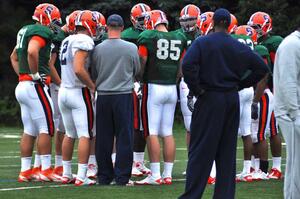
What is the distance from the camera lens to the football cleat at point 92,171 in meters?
14.1

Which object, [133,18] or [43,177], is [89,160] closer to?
[43,177]

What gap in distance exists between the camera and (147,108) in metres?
13.6

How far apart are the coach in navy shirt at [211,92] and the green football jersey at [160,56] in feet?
9.41

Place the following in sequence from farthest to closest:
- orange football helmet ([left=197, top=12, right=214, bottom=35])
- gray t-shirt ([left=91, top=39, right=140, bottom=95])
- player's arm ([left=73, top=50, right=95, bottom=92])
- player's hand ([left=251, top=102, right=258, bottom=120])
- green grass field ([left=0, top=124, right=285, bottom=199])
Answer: player's hand ([left=251, top=102, right=258, bottom=120])
orange football helmet ([left=197, top=12, right=214, bottom=35])
gray t-shirt ([left=91, top=39, right=140, bottom=95])
player's arm ([left=73, top=50, right=95, bottom=92])
green grass field ([left=0, top=124, right=285, bottom=199])

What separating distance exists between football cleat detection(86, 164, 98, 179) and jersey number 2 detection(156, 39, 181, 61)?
1.83 meters

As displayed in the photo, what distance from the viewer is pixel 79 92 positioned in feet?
43.4

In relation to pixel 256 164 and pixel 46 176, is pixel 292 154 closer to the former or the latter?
pixel 256 164

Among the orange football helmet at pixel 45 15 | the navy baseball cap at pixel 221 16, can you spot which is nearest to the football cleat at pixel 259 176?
the orange football helmet at pixel 45 15

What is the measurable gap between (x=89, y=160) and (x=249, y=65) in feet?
13.4

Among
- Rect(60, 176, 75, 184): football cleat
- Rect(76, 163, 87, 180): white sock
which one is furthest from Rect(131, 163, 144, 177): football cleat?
Rect(76, 163, 87, 180): white sock

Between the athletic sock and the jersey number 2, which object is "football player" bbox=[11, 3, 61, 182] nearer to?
the jersey number 2

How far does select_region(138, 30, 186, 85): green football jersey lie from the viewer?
1347 cm

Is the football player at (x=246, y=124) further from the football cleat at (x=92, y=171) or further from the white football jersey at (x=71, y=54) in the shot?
the white football jersey at (x=71, y=54)

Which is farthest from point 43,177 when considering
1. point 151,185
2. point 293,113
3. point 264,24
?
point 293,113
